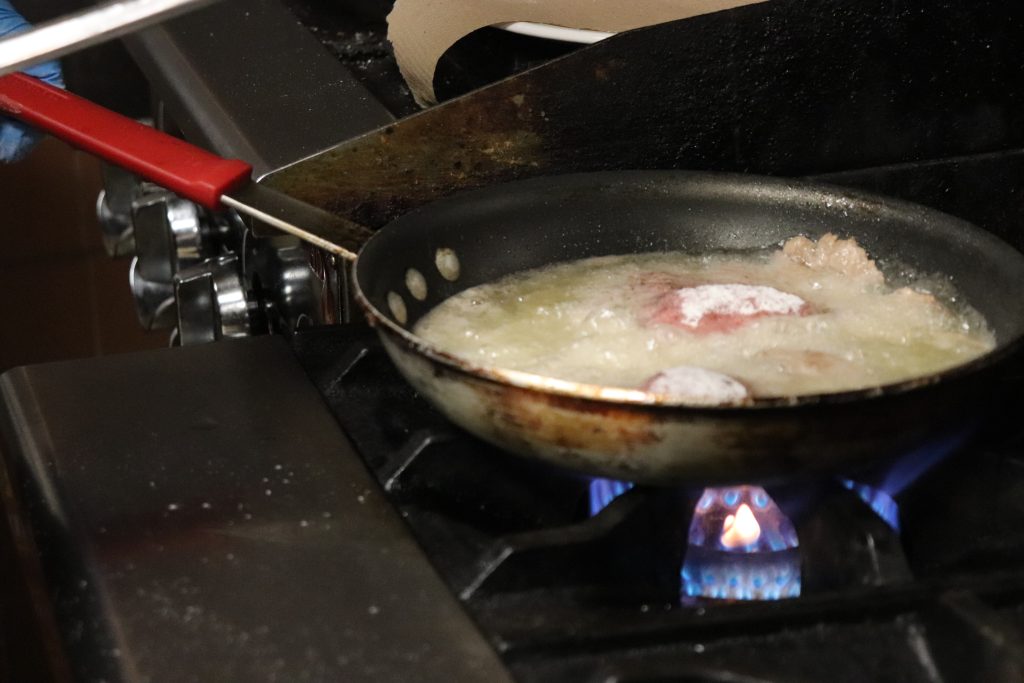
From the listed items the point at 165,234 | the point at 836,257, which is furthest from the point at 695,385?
the point at 165,234

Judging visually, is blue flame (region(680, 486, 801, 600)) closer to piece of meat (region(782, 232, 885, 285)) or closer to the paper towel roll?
piece of meat (region(782, 232, 885, 285))

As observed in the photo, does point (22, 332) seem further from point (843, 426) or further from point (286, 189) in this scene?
point (843, 426)

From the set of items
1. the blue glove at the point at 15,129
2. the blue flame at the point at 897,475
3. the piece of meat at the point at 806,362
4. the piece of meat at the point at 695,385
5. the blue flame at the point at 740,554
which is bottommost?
the blue flame at the point at 740,554

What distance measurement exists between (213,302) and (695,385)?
845 mm

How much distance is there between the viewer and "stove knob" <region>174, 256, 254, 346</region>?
1418 mm

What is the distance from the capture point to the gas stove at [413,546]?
72 cm

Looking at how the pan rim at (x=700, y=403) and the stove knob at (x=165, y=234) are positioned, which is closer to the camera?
the pan rim at (x=700, y=403)

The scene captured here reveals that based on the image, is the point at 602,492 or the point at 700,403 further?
the point at 602,492

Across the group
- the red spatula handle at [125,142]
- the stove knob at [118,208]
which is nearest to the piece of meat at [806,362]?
the red spatula handle at [125,142]

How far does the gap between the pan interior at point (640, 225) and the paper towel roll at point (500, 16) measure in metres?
0.31

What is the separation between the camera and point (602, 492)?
913 millimetres

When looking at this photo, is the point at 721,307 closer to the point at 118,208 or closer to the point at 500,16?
the point at 500,16

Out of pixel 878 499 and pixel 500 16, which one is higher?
pixel 500 16

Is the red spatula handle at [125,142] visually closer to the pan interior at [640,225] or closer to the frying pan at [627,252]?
the frying pan at [627,252]
